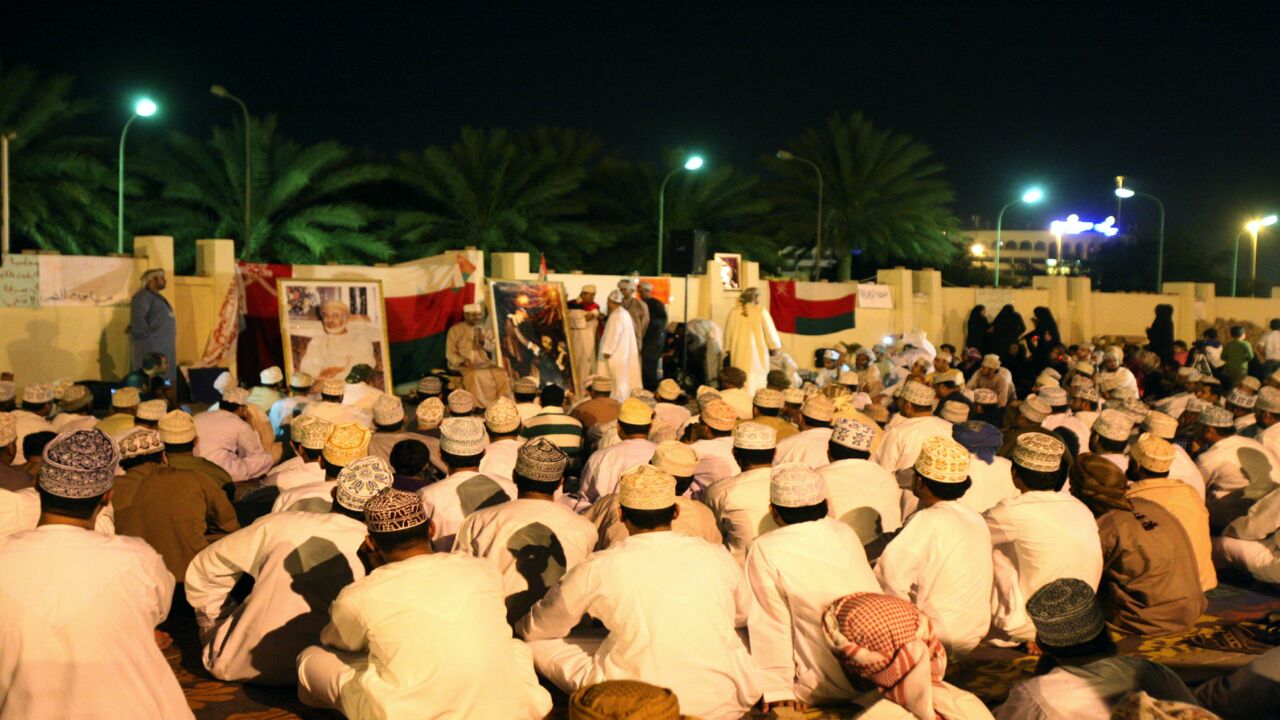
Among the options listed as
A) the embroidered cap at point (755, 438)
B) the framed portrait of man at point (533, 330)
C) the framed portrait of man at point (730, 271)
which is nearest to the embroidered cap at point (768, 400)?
the embroidered cap at point (755, 438)

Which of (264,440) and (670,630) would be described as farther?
(264,440)

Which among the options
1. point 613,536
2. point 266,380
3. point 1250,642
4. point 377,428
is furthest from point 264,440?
point 1250,642

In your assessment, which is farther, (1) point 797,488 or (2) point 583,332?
(2) point 583,332

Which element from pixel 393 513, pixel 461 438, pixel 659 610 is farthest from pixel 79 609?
pixel 461 438

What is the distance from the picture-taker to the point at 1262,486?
25.2ft

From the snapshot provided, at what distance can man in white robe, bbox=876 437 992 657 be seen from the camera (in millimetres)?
Answer: 4793

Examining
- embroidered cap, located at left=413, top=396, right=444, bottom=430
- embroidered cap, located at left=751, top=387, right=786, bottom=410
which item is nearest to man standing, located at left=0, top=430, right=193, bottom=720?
embroidered cap, located at left=413, top=396, right=444, bottom=430

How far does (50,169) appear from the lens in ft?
68.6

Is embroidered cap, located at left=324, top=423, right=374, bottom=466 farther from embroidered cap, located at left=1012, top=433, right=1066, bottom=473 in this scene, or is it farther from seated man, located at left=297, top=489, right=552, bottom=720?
embroidered cap, located at left=1012, top=433, right=1066, bottom=473

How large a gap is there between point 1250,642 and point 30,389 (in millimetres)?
7634

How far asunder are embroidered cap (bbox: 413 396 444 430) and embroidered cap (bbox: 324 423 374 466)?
7.25 ft

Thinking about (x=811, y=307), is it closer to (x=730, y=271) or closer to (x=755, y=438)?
(x=730, y=271)

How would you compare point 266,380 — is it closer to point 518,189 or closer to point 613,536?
point 613,536

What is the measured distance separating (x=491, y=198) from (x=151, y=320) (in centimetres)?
1350
